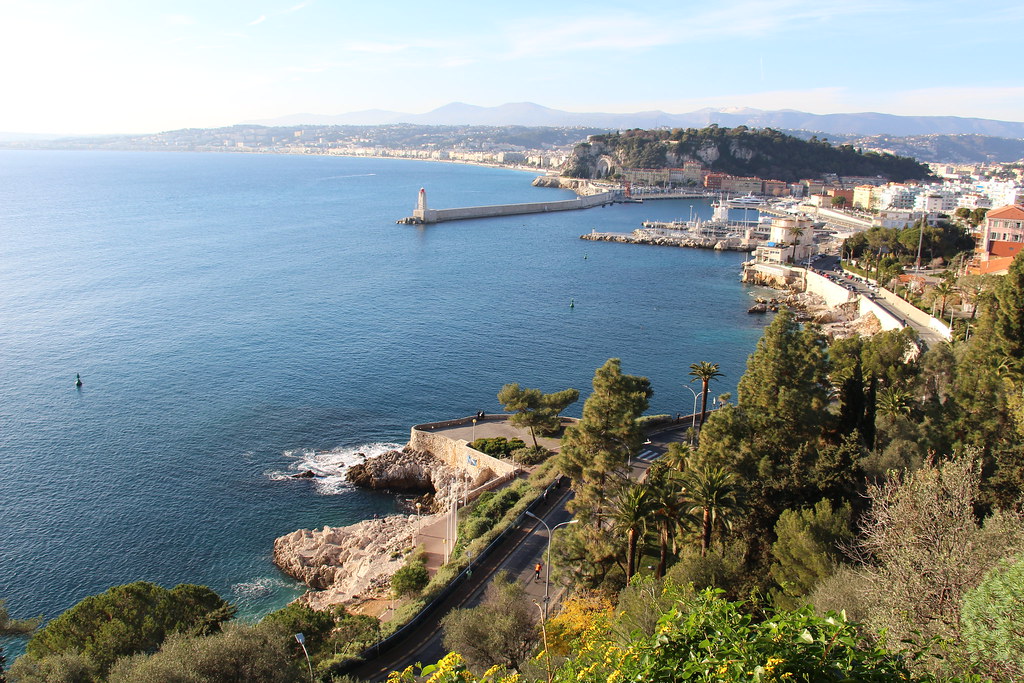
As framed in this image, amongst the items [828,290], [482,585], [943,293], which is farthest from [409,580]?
[828,290]

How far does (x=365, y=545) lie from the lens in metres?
18.6

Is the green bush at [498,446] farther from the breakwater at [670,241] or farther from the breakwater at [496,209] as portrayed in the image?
the breakwater at [496,209]

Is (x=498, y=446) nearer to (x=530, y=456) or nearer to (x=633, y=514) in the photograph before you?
(x=530, y=456)

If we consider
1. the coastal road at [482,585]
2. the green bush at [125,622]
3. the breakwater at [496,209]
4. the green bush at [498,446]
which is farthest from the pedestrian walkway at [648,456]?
the breakwater at [496,209]

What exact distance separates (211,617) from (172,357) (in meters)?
23.0

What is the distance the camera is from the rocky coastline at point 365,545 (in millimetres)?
16984

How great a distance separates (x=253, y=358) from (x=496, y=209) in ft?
212

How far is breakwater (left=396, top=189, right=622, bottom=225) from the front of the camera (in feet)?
277

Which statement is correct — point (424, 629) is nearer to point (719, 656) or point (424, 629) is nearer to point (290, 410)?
point (719, 656)

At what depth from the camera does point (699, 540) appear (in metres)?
13.7

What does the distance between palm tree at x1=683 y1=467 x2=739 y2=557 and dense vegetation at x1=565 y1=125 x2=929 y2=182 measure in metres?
135

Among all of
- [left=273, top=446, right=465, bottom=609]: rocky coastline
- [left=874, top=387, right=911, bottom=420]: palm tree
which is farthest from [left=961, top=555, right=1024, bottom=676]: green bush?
[left=273, top=446, right=465, bottom=609]: rocky coastline

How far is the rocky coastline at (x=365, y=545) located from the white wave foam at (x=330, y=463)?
57 cm

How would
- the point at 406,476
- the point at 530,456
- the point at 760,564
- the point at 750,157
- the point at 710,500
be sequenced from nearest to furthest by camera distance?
the point at 710,500
the point at 760,564
the point at 530,456
the point at 406,476
the point at 750,157
